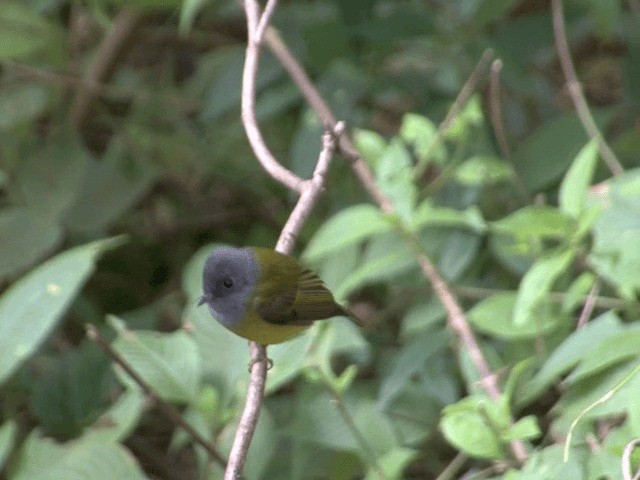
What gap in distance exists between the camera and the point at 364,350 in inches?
116

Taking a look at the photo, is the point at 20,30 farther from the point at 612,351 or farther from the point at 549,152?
the point at 612,351

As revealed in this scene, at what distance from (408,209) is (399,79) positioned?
0.84 m

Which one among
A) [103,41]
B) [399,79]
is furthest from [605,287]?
[103,41]

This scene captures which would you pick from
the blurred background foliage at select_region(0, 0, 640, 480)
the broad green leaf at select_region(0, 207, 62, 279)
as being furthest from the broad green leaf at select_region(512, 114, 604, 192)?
the broad green leaf at select_region(0, 207, 62, 279)

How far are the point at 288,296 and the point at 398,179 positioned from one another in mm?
426

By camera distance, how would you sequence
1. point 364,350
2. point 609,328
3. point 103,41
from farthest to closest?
1. point 103,41
2. point 364,350
3. point 609,328

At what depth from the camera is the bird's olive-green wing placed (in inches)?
91.5

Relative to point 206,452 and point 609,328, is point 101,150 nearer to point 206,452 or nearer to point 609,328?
point 206,452

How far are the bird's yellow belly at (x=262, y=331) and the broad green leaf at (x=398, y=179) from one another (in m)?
0.43

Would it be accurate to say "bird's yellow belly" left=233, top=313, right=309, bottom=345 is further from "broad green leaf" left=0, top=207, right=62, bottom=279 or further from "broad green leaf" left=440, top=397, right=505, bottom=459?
"broad green leaf" left=0, top=207, right=62, bottom=279

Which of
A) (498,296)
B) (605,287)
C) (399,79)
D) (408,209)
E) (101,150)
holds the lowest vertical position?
(605,287)

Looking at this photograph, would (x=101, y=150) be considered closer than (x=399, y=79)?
No

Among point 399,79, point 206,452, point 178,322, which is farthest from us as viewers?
point 178,322

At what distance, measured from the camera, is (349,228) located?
98.8 inches
